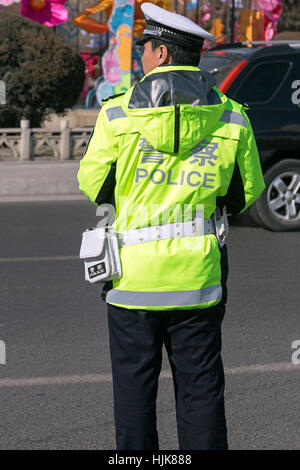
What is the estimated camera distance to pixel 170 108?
122 inches

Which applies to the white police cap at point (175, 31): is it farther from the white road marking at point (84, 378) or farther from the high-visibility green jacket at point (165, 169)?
the white road marking at point (84, 378)

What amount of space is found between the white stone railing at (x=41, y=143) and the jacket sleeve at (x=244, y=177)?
10.4 m

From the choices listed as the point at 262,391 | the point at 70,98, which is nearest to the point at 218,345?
the point at 262,391

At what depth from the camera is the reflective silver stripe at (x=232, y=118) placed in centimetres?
324

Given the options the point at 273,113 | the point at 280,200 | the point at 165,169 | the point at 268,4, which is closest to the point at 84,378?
the point at 165,169

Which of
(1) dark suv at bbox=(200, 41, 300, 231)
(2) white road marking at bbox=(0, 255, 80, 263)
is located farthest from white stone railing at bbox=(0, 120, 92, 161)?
(2) white road marking at bbox=(0, 255, 80, 263)

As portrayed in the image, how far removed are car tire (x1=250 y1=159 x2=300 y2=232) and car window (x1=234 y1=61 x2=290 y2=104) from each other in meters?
0.75

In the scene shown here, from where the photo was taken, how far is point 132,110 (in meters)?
3.11

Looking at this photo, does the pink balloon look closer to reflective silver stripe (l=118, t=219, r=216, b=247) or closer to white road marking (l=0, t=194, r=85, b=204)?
white road marking (l=0, t=194, r=85, b=204)

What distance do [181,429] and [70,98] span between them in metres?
12.6

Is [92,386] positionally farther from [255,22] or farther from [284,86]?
[255,22]

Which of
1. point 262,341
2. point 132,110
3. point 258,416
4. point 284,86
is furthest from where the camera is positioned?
point 284,86

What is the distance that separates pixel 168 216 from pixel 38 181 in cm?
925

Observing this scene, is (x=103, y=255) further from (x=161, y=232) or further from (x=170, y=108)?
(x=170, y=108)
